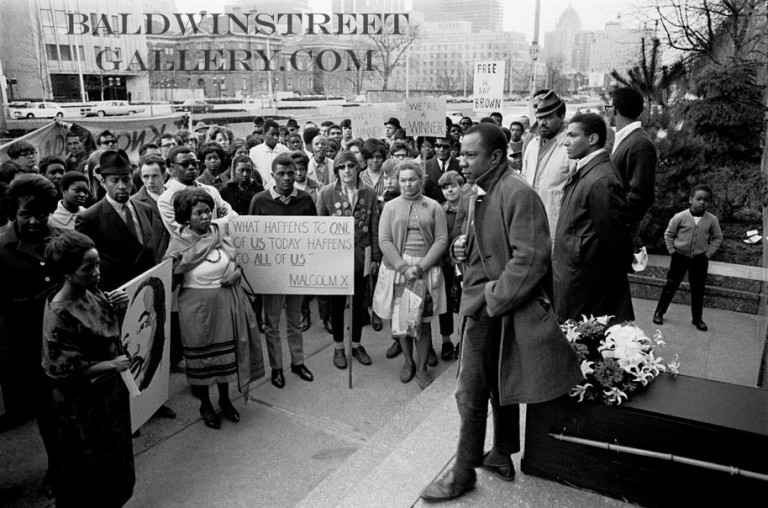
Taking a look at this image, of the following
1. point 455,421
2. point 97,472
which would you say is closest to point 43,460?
point 97,472

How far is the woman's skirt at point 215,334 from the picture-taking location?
4.72 m

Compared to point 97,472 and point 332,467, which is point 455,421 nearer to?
point 332,467

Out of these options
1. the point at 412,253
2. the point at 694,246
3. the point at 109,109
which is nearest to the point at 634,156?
the point at 412,253

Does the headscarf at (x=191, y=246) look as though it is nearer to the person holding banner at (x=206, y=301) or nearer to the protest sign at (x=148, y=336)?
the person holding banner at (x=206, y=301)

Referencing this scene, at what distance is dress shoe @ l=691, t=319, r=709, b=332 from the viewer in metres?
6.76

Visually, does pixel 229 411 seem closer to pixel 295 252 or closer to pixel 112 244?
pixel 295 252

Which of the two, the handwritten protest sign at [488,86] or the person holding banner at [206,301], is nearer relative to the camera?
the person holding banner at [206,301]

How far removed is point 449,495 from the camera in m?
3.46

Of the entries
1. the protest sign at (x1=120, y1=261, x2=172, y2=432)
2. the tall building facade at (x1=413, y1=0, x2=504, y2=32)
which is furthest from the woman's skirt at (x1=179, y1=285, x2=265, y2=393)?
the tall building facade at (x1=413, y1=0, x2=504, y2=32)

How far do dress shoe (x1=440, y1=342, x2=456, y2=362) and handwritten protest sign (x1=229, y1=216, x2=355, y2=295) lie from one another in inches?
52.4

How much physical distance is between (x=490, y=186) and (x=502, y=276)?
50 cm

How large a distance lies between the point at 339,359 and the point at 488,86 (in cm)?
750

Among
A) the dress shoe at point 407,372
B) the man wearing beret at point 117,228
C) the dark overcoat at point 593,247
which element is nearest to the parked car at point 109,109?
the man wearing beret at point 117,228

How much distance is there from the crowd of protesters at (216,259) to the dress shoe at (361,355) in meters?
0.02
